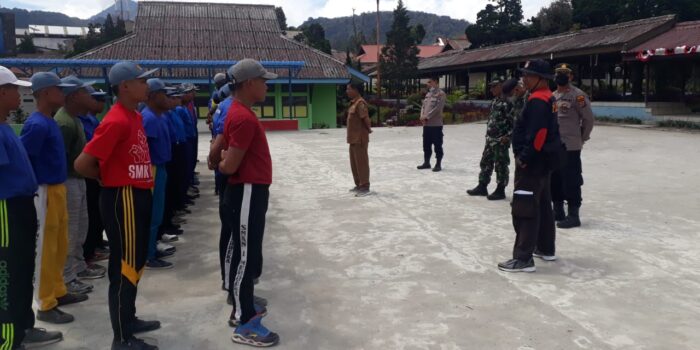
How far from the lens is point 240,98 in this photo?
3.22 m

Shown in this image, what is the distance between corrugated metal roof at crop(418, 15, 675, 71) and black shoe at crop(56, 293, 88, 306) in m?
20.8

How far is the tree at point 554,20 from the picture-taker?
4047 centimetres

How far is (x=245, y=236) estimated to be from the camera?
Answer: 317cm

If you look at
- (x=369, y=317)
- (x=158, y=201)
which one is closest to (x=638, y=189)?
(x=369, y=317)

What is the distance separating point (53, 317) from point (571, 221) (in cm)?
504

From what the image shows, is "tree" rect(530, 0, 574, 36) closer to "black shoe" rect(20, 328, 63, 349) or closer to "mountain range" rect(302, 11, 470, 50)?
"black shoe" rect(20, 328, 63, 349)

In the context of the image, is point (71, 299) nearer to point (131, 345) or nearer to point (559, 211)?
point (131, 345)

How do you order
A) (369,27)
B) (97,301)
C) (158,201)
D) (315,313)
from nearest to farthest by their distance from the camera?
(315,313) → (97,301) → (158,201) → (369,27)

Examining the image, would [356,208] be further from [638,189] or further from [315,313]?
[638,189]

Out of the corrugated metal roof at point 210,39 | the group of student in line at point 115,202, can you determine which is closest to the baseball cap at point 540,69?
the group of student in line at point 115,202

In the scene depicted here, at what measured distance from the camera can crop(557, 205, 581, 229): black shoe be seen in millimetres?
5914

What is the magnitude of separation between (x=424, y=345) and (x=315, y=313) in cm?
85

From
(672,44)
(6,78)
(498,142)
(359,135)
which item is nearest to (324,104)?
(672,44)

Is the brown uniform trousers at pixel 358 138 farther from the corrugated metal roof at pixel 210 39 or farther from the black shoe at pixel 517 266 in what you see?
the corrugated metal roof at pixel 210 39
